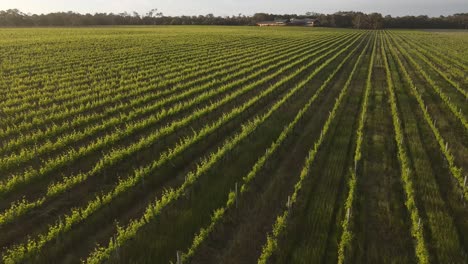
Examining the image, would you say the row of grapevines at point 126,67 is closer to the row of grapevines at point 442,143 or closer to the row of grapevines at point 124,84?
the row of grapevines at point 124,84

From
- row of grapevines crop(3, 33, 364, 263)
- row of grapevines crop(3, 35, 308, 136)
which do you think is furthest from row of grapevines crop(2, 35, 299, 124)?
row of grapevines crop(3, 33, 364, 263)

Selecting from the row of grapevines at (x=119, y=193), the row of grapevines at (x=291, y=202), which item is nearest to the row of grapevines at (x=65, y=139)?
the row of grapevines at (x=119, y=193)

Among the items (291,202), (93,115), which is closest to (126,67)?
(93,115)

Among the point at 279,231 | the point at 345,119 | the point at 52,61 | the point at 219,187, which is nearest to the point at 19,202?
the point at 219,187

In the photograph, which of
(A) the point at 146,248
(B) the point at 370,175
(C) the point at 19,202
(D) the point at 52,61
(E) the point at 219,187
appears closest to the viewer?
(A) the point at 146,248

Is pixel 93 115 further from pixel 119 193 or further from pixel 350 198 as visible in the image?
pixel 350 198

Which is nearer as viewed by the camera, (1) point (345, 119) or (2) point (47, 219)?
(2) point (47, 219)

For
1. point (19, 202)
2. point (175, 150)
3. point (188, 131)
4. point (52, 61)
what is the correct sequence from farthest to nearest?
point (52, 61) → point (188, 131) → point (175, 150) → point (19, 202)

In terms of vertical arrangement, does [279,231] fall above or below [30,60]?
above

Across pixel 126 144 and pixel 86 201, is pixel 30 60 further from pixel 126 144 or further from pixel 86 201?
pixel 86 201
